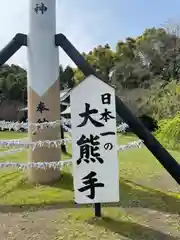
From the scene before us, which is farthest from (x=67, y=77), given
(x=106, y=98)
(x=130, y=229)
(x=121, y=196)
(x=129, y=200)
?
(x=130, y=229)

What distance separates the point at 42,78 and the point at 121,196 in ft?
7.95

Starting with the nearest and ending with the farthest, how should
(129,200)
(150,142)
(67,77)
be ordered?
(150,142), (129,200), (67,77)

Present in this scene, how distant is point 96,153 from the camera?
366 cm

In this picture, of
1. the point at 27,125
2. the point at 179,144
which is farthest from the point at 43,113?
the point at 179,144

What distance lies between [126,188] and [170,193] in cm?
75

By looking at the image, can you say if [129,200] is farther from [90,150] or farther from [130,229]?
[90,150]

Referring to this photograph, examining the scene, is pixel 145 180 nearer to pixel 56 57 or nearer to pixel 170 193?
pixel 170 193

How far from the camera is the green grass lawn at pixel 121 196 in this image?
3.97 meters

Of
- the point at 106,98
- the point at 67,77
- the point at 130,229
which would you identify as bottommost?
the point at 130,229

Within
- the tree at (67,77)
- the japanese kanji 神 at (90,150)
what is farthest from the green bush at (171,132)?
the tree at (67,77)

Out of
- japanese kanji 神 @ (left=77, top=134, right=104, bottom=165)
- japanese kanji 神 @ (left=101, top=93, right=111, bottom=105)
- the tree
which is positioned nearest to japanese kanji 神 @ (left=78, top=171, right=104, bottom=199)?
japanese kanji 神 @ (left=77, top=134, right=104, bottom=165)

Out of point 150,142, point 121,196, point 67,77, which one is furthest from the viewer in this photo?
point 67,77

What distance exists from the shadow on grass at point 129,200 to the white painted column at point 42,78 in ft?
0.82

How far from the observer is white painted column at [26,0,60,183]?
18.3 feet
